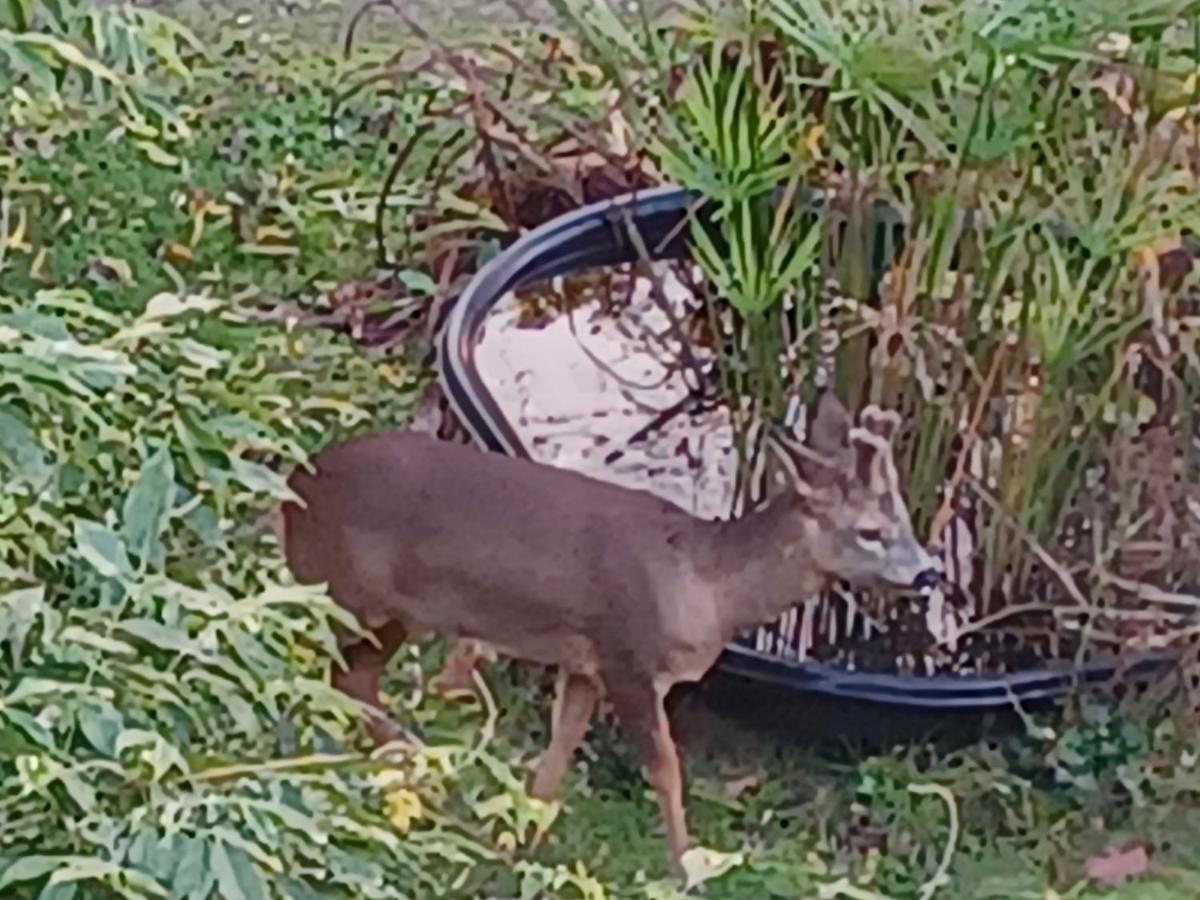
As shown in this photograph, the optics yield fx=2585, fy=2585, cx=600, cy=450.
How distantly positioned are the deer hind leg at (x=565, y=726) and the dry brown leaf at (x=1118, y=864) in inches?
22.5

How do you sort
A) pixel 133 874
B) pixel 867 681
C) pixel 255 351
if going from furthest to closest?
pixel 255 351
pixel 867 681
pixel 133 874

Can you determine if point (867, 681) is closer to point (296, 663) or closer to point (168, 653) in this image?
point (296, 663)

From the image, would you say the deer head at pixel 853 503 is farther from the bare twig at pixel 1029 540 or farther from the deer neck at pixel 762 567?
the bare twig at pixel 1029 540

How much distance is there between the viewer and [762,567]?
106 inches

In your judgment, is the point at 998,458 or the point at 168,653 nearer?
the point at 168,653

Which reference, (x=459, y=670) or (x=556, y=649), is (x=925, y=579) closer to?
(x=556, y=649)

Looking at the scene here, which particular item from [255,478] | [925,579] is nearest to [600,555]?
[925,579]

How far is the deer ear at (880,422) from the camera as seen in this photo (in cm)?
272

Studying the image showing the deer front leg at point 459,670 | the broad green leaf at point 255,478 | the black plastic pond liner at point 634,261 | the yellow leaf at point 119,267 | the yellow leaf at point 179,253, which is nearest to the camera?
the broad green leaf at point 255,478

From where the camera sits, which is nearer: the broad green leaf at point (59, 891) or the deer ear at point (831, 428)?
the broad green leaf at point (59, 891)

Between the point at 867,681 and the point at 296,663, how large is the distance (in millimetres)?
1098

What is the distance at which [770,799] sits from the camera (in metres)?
2.92

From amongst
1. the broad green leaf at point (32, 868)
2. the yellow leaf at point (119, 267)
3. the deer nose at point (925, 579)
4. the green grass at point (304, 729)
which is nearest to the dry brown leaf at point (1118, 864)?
the green grass at point (304, 729)

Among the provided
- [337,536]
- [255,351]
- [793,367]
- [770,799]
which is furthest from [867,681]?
[255,351]
